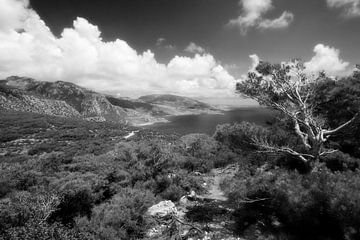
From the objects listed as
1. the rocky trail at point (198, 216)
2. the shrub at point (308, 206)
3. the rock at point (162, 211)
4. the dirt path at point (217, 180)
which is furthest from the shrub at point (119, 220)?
the dirt path at point (217, 180)

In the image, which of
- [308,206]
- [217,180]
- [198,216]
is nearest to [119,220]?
[198,216]

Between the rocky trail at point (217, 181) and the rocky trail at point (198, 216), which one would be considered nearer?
the rocky trail at point (198, 216)

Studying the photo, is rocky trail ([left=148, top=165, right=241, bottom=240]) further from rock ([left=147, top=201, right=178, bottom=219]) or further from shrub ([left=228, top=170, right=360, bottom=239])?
shrub ([left=228, top=170, right=360, bottom=239])

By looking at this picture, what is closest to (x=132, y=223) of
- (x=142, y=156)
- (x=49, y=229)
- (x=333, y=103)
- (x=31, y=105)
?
(x=49, y=229)

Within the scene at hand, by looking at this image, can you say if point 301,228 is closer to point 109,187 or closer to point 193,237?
point 193,237

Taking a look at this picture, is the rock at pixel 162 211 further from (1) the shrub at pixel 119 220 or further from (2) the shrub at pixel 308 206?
(2) the shrub at pixel 308 206

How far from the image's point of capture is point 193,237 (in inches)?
412

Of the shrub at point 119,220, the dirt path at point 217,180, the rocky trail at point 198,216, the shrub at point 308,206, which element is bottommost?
the dirt path at point 217,180

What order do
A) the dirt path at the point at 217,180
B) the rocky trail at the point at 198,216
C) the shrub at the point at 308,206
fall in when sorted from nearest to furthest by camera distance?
the shrub at the point at 308,206 < the rocky trail at the point at 198,216 < the dirt path at the point at 217,180

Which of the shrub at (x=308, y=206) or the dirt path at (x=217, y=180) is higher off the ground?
the shrub at (x=308, y=206)

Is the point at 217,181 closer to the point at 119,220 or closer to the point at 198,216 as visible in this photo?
the point at 198,216

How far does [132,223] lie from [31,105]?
8037 inches

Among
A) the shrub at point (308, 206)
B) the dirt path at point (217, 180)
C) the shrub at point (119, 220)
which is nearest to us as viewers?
the shrub at point (308, 206)

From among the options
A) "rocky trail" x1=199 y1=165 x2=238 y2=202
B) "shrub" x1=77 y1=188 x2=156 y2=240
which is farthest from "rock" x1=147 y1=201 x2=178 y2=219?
"rocky trail" x1=199 y1=165 x2=238 y2=202
